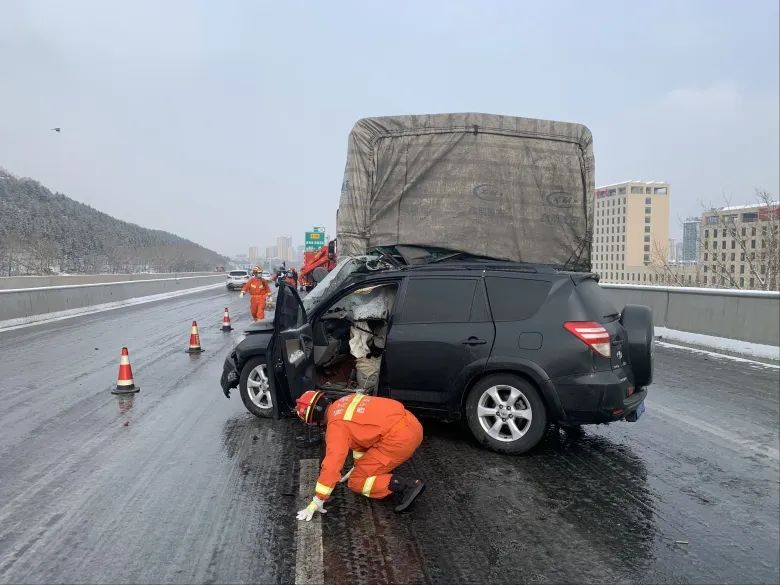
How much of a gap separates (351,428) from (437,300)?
188 cm

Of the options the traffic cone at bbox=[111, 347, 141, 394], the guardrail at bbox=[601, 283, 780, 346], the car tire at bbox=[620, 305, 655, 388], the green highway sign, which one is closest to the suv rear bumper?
the car tire at bbox=[620, 305, 655, 388]

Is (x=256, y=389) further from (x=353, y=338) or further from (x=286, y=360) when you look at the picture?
(x=286, y=360)

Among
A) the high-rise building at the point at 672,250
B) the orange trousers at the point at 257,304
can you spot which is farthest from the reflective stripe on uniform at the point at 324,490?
the high-rise building at the point at 672,250

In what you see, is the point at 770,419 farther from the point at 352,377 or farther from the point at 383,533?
the point at 383,533

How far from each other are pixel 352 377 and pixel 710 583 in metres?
3.83

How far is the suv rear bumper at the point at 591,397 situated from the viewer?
4.73 m

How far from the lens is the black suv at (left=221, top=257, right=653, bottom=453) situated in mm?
4809

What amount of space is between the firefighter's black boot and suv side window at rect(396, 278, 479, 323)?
171cm

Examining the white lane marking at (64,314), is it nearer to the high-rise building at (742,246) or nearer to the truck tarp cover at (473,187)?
the truck tarp cover at (473,187)

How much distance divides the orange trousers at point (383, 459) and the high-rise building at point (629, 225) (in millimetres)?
34121

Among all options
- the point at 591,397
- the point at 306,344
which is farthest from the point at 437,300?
the point at 591,397

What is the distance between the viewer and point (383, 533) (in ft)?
11.8

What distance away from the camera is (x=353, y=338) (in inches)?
241

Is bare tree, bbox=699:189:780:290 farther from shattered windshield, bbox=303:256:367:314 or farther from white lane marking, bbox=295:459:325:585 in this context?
white lane marking, bbox=295:459:325:585
